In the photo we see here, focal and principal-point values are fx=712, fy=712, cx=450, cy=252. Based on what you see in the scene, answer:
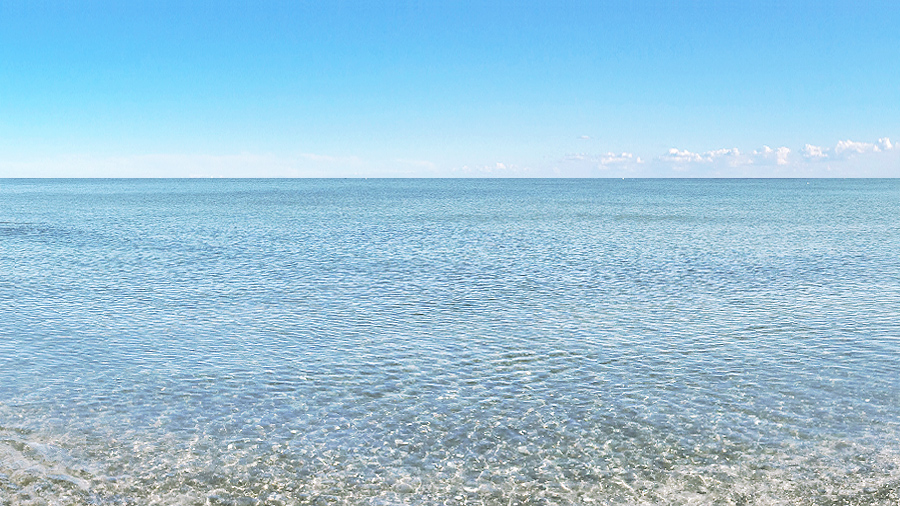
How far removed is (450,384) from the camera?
22422 mm

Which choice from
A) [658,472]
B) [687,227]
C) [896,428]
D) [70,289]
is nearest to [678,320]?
[896,428]

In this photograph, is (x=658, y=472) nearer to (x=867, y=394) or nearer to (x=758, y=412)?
(x=758, y=412)

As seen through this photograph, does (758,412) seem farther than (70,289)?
No

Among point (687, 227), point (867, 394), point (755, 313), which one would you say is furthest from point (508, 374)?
point (687, 227)

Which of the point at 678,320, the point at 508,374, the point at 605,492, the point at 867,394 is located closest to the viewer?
the point at 605,492

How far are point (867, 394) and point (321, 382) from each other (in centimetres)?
1659

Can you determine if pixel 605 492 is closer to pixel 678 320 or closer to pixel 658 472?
pixel 658 472

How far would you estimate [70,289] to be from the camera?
38.7m

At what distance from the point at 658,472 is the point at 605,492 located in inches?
65.6

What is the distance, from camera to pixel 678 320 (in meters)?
30.6

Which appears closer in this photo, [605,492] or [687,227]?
[605,492]

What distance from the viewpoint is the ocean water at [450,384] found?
15.9 metres

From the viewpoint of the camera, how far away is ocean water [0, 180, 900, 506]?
15859 mm

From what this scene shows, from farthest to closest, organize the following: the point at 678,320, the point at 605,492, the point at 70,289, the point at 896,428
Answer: the point at 70,289 → the point at 678,320 → the point at 896,428 → the point at 605,492
